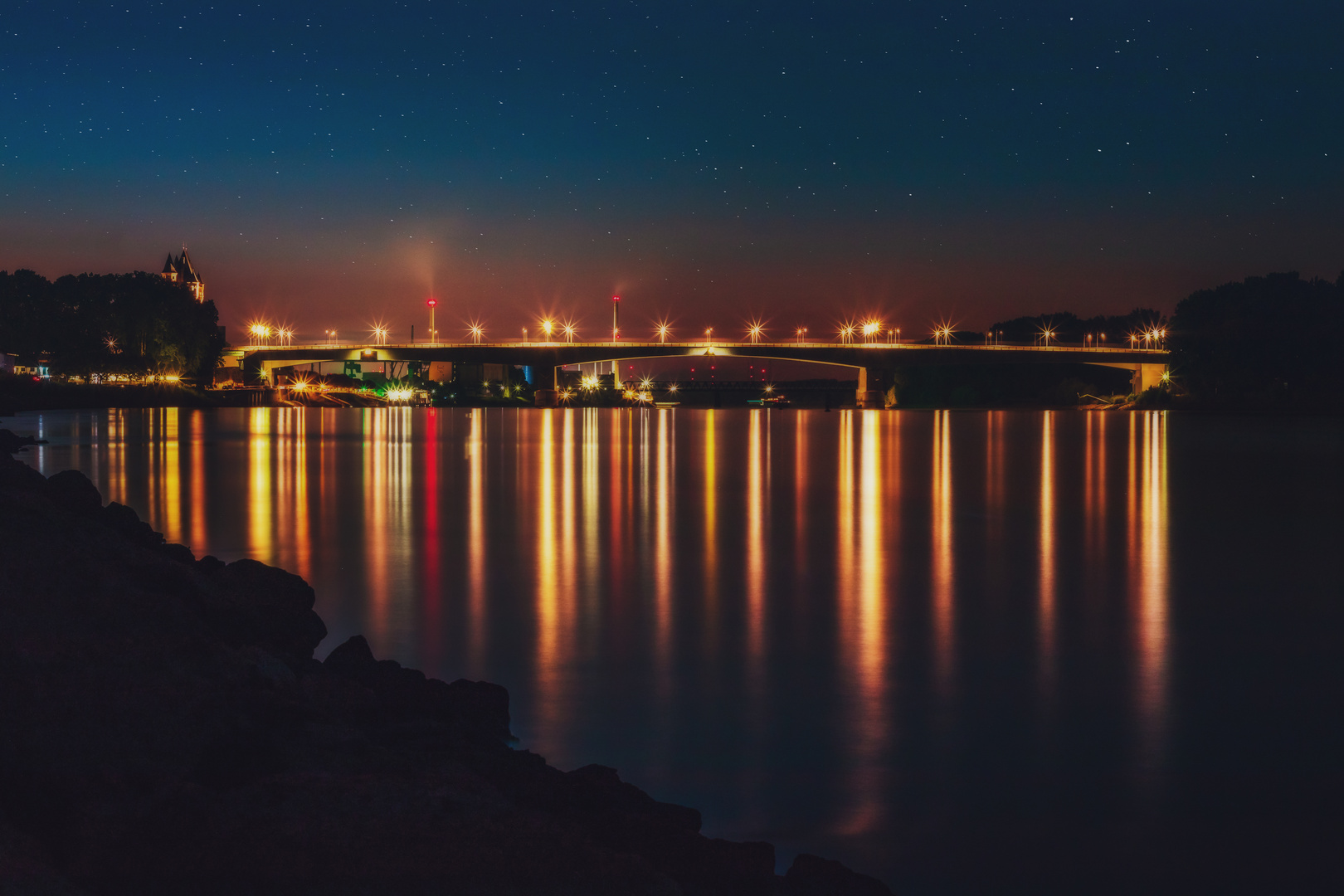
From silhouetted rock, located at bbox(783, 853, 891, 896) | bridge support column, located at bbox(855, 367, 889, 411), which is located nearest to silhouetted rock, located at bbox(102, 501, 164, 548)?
silhouetted rock, located at bbox(783, 853, 891, 896)

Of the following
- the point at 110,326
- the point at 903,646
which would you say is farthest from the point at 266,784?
the point at 110,326

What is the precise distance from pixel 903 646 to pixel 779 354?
423 ft

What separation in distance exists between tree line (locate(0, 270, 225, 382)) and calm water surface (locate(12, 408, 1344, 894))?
105205 mm

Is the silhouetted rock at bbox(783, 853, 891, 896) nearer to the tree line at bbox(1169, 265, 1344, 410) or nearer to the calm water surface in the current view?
the calm water surface

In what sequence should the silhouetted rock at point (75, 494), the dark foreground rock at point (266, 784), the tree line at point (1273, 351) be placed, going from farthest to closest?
the tree line at point (1273, 351) → the silhouetted rock at point (75, 494) → the dark foreground rock at point (266, 784)

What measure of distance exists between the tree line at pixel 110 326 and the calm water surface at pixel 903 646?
10521cm

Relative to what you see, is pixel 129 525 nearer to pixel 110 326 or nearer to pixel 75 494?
pixel 75 494

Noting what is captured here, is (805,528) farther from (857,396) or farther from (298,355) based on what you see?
(298,355)

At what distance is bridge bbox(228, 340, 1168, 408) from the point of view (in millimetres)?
134750

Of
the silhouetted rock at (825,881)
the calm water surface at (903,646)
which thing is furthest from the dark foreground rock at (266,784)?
the calm water surface at (903,646)

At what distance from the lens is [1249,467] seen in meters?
40.1

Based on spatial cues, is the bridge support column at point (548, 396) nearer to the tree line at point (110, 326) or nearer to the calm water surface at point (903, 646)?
the tree line at point (110, 326)

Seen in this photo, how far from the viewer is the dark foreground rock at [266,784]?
15.3 ft

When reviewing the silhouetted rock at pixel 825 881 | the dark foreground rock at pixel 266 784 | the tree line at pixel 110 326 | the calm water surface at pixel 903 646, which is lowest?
the calm water surface at pixel 903 646
